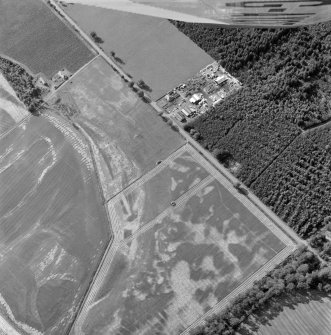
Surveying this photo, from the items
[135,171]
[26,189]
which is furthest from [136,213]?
[26,189]

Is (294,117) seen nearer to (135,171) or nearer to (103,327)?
(135,171)

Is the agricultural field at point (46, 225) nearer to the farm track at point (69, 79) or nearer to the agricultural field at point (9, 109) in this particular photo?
the agricultural field at point (9, 109)

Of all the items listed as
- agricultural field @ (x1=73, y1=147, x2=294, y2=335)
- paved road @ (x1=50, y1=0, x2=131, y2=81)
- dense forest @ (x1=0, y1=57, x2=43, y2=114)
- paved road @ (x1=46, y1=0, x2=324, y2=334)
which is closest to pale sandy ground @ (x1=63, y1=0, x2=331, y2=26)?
paved road @ (x1=50, y1=0, x2=131, y2=81)

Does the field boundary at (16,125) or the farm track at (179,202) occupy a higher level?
the field boundary at (16,125)

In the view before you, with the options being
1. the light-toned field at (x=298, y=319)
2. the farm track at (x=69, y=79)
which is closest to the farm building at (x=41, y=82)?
the farm track at (x=69, y=79)

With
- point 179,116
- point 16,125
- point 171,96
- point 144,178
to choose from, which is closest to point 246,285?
point 144,178

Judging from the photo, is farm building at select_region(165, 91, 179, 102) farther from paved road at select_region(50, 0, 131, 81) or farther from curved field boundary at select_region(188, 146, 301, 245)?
curved field boundary at select_region(188, 146, 301, 245)
